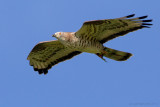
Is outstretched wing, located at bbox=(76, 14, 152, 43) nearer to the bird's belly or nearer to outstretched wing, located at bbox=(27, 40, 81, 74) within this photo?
the bird's belly

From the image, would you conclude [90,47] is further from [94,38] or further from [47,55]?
[47,55]

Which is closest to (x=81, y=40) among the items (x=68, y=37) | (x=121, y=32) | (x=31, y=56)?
(x=68, y=37)

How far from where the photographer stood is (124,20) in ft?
42.0

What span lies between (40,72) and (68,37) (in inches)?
97.2

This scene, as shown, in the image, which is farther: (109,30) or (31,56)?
(31,56)

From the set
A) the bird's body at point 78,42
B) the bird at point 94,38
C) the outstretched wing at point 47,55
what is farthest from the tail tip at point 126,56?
the outstretched wing at point 47,55

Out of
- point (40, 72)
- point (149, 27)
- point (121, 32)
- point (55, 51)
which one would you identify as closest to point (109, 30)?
point (121, 32)

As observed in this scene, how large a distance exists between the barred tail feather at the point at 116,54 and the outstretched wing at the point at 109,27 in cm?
36

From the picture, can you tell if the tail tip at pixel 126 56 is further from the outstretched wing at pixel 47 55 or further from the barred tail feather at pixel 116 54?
the outstretched wing at pixel 47 55

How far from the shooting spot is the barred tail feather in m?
13.5

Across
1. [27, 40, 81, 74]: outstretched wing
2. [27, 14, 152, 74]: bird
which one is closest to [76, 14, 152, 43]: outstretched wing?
[27, 14, 152, 74]: bird

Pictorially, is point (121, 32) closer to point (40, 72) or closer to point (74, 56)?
point (74, 56)

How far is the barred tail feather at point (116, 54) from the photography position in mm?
13459

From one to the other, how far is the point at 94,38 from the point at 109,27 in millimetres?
602
